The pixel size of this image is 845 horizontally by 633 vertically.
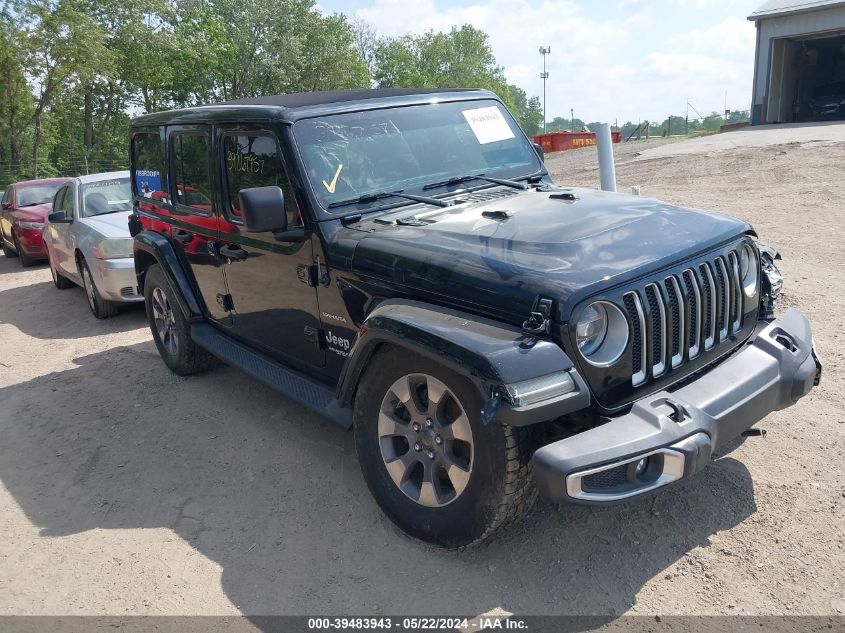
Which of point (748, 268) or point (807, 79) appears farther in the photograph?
point (807, 79)

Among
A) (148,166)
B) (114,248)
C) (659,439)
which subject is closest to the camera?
(659,439)

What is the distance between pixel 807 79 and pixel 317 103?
29176 mm

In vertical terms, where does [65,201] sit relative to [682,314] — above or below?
above

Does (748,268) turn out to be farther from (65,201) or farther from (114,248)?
(65,201)

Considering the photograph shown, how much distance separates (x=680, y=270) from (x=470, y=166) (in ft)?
5.37

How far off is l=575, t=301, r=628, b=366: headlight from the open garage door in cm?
2632

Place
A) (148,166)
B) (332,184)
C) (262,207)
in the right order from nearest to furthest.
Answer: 1. (262,207)
2. (332,184)
3. (148,166)

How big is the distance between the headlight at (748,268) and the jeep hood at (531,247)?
118mm

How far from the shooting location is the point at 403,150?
398 cm

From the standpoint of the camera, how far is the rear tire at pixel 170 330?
5461 millimetres

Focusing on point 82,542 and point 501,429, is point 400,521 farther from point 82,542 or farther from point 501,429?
point 82,542

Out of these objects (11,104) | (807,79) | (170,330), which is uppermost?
(11,104)

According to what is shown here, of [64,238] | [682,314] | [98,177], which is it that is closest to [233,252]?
[682,314]

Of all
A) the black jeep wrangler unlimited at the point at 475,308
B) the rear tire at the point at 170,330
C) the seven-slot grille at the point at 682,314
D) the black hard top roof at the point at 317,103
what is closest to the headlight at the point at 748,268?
the black jeep wrangler unlimited at the point at 475,308
